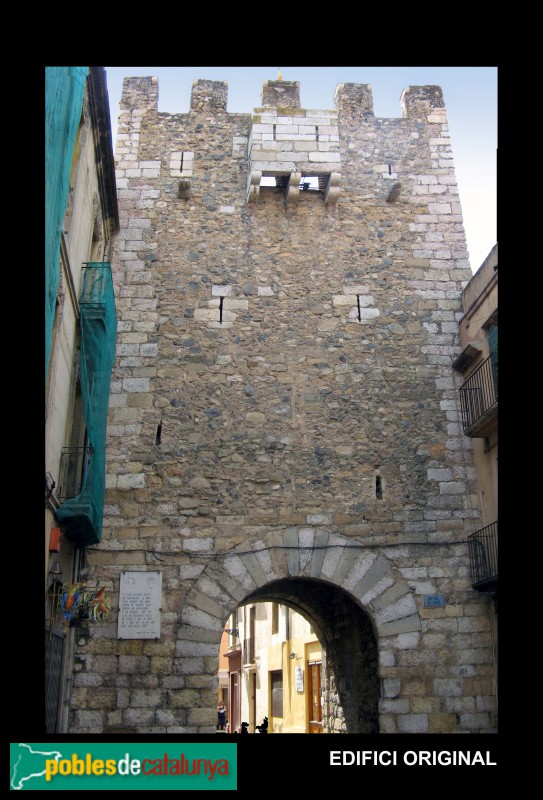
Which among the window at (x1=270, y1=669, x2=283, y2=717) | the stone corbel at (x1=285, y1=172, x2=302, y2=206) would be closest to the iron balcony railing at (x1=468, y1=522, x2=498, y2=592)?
the stone corbel at (x1=285, y1=172, x2=302, y2=206)

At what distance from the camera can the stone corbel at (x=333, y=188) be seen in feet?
29.0

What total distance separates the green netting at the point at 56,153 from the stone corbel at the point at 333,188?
142 inches

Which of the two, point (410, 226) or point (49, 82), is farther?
point (410, 226)

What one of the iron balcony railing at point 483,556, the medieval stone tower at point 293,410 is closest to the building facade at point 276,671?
the medieval stone tower at point 293,410

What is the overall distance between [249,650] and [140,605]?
11.7 m

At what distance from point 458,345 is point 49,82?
532 centimetres

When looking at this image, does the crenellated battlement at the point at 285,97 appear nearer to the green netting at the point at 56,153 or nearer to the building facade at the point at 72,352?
the building facade at the point at 72,352

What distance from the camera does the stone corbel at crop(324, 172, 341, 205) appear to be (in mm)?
8852

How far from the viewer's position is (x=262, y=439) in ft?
25.6

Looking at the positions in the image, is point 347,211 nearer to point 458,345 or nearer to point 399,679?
point 458,345

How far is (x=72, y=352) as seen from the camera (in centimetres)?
695

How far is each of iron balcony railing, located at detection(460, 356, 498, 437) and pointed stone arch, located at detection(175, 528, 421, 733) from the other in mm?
1657

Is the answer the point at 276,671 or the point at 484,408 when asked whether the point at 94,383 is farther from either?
the point at 276,671

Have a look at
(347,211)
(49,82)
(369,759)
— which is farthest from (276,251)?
(369,759)
